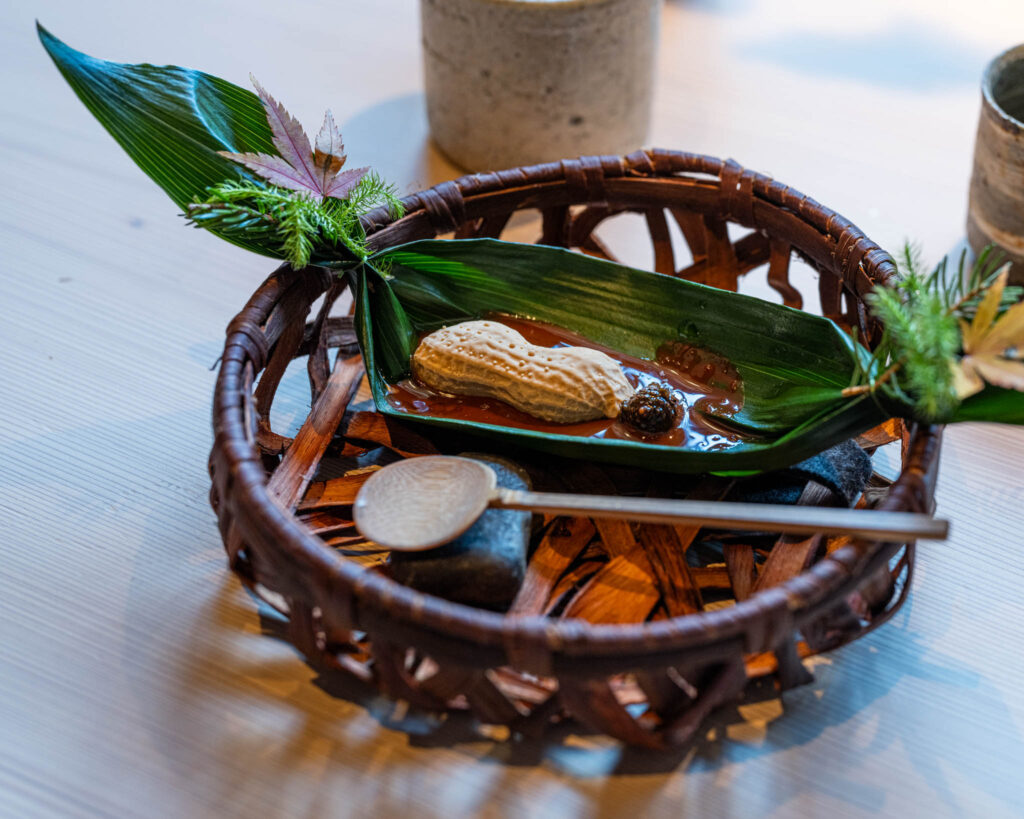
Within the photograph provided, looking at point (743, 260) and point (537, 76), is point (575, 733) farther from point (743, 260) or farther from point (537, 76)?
point (537, 76)

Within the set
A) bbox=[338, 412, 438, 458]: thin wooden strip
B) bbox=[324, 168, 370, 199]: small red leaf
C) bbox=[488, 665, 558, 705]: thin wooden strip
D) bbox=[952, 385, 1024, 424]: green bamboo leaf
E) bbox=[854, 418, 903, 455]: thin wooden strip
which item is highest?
bbox=[324, 168, 370, 199]: small red leaf

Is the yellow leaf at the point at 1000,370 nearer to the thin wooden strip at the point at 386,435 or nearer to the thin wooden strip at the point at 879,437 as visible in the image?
the thin wooden strip at the point at 879,437

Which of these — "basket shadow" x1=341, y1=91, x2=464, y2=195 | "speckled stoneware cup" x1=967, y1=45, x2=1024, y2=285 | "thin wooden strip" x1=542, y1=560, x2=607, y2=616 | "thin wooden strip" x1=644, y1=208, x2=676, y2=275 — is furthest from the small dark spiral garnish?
"basket shadow" x1=341, y1=91, x2=464, y2=195

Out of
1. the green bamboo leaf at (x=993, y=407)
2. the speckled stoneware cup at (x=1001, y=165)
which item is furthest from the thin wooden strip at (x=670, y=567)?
the speckled stoneware cup at (x=1001, y=165)

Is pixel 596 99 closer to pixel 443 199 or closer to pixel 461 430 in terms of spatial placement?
pixel 443 199

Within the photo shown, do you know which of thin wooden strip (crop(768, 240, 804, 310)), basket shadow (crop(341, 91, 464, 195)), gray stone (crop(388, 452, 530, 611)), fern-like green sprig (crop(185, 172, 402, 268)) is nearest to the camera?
gray stone (crop(388, 452, 530, 611))

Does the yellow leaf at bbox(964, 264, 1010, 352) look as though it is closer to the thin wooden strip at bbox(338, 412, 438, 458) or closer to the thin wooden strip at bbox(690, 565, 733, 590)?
the thin wooden strip at bbox(690, 565, 733, 590)
